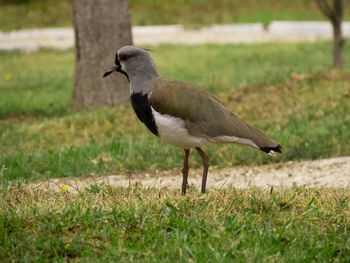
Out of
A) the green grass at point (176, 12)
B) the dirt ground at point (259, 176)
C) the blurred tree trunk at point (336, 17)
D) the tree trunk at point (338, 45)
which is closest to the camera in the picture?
the dirt ground at point (259, 176)

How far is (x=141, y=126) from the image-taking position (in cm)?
962

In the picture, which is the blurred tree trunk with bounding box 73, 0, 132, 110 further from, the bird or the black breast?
the black breast

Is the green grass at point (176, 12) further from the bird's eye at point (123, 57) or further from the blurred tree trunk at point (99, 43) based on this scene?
the bird's eye at point (123, 57)

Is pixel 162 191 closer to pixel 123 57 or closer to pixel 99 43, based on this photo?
pixel 123 57

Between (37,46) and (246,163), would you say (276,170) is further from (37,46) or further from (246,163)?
(37,46)

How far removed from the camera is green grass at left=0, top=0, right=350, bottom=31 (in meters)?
26.1

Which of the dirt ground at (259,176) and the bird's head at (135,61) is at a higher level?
the bird's head at (135,61)

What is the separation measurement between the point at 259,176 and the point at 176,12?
71.2ft

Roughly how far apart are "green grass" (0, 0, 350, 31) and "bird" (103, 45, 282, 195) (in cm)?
1977

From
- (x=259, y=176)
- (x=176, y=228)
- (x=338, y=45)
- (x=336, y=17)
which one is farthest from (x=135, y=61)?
(x=338, y=45)

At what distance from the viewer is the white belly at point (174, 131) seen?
534 cm

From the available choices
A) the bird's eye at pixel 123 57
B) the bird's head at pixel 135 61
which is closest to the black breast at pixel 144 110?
the bird's head at pixel 135 61

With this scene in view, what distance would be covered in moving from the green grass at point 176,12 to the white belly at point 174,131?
20107 millimetres

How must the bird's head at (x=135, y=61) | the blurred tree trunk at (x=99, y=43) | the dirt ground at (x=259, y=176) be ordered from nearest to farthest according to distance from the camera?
1. the bird's head at (x=135, y=61)
2. the dirt ground at (x=259, y=176)
3. the blurred tree trunk at (x=99, y=43)
